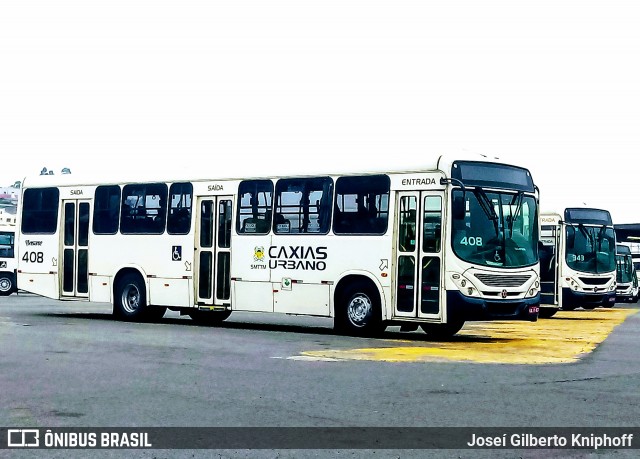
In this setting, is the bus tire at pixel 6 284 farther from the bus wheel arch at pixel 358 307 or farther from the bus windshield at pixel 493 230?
the bus windshield at pixel 493 230

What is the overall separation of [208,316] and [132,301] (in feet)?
5.77

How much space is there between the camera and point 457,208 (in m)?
18.2

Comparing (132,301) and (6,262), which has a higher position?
(6,262)

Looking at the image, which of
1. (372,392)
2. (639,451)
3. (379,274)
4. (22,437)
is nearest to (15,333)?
(379,274)

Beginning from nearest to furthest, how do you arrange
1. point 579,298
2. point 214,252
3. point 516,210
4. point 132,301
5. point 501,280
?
point 501,280 < point 516,210 < point 214,252 < point 132,301 < point 579,298

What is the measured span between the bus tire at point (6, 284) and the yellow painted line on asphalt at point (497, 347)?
22.1m

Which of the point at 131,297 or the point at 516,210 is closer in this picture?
the point at 516,210

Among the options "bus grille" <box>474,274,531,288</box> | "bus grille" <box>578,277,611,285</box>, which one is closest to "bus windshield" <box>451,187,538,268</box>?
"bus grille" <box>474,274,531,288</box>

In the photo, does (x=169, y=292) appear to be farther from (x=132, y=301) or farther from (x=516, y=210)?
(x=516, y=210)

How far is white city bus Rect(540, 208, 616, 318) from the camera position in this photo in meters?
30.1

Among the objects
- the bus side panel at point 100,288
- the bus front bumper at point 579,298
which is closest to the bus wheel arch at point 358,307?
the bus side panel at point 100,288

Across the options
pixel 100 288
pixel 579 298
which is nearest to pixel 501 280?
pixel 100 288

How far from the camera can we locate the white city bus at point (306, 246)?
60.4 feet

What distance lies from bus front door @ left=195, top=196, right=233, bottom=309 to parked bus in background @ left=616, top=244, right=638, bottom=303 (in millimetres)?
33909
